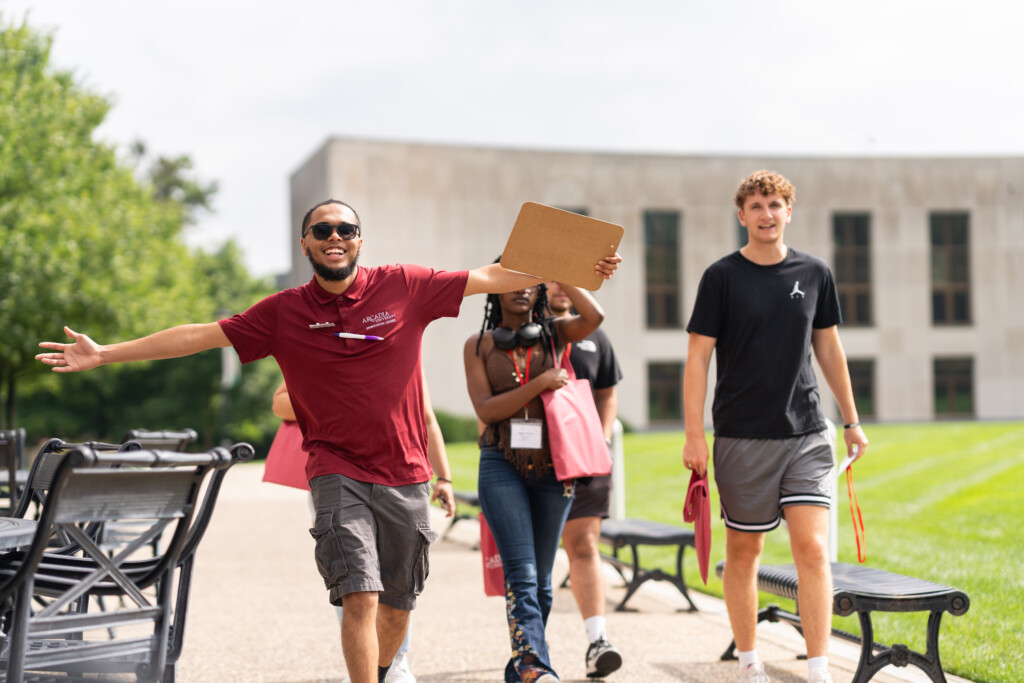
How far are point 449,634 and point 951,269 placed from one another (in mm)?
46170

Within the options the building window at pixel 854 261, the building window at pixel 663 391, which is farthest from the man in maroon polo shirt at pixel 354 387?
the building window at pixel 854 261

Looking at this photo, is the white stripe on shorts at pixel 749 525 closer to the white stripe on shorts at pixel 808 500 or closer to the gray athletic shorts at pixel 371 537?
the white stripe on shorts at pixel 808 500

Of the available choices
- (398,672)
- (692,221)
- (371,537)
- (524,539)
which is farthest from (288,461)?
(692,221)

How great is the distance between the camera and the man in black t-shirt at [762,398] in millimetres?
4902

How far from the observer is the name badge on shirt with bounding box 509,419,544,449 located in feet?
16.4

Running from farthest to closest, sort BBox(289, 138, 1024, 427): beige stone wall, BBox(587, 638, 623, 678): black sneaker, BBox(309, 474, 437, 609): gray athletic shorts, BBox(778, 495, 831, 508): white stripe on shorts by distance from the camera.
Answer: BBox(289, 138, 1024, 427): beige stone wall < BBox(587, 638, 623, 678): black sneaker < BBox(778, 495, 831, 508): white stripe on shorts < BBox(309, 474, 437, 609): gray athletic shorts

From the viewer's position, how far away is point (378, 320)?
4156 mm

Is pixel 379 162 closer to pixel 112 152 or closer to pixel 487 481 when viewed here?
pixel 112 152

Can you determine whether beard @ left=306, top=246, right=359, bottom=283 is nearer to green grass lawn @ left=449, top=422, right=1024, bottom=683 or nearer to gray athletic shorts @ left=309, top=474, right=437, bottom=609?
gray athletic shorts @ left=309, top=474, right=437, bottom=609

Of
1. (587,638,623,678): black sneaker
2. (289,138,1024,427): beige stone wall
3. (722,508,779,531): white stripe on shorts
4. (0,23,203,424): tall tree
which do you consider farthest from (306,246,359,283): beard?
(289,138,1024,427): beige stone wall

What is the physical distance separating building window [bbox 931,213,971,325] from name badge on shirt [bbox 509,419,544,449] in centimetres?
4704

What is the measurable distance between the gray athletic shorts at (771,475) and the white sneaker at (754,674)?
63cm

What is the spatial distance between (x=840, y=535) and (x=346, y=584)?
353 inches

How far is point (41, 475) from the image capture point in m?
4.62
